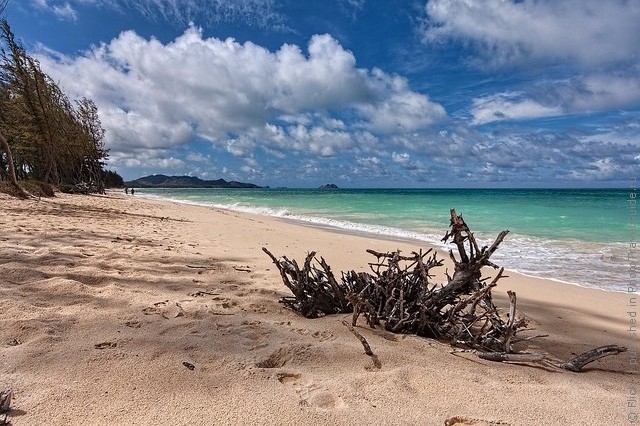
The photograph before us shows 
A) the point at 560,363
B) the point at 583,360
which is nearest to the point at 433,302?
the point at 560,363

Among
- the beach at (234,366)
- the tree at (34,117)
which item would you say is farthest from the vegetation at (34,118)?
the beach at (234,366)

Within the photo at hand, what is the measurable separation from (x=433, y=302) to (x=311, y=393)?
147 centimetres

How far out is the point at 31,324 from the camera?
2.55 meters

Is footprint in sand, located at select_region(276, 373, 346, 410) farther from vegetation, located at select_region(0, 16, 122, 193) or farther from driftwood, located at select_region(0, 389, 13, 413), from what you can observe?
vegetation, located at select_region(0, 16, 122, 193)

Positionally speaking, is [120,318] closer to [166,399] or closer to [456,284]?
[166,399]

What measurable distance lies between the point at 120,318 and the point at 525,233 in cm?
1368

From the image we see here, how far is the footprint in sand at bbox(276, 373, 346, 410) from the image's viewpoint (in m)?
1.99

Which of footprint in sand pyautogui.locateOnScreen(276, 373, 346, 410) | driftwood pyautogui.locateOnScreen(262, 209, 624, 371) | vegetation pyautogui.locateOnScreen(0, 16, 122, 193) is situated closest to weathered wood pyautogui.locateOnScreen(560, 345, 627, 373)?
driftwood pyautogui.locateOnScreen(262, 209, 624, 371)

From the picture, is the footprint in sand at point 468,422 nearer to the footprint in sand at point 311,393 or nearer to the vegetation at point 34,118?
the footprint in sand at point 311,393

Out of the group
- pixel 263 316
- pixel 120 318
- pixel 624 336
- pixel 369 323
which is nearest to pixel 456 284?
pixel 369 323

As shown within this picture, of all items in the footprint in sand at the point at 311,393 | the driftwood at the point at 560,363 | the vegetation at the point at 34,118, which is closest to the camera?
the footprint in sand at the point at 311,393

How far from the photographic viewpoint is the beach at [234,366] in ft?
6.19

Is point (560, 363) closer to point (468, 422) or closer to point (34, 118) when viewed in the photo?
point (468, 422)

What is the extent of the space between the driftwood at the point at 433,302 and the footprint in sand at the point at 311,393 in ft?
2.69
